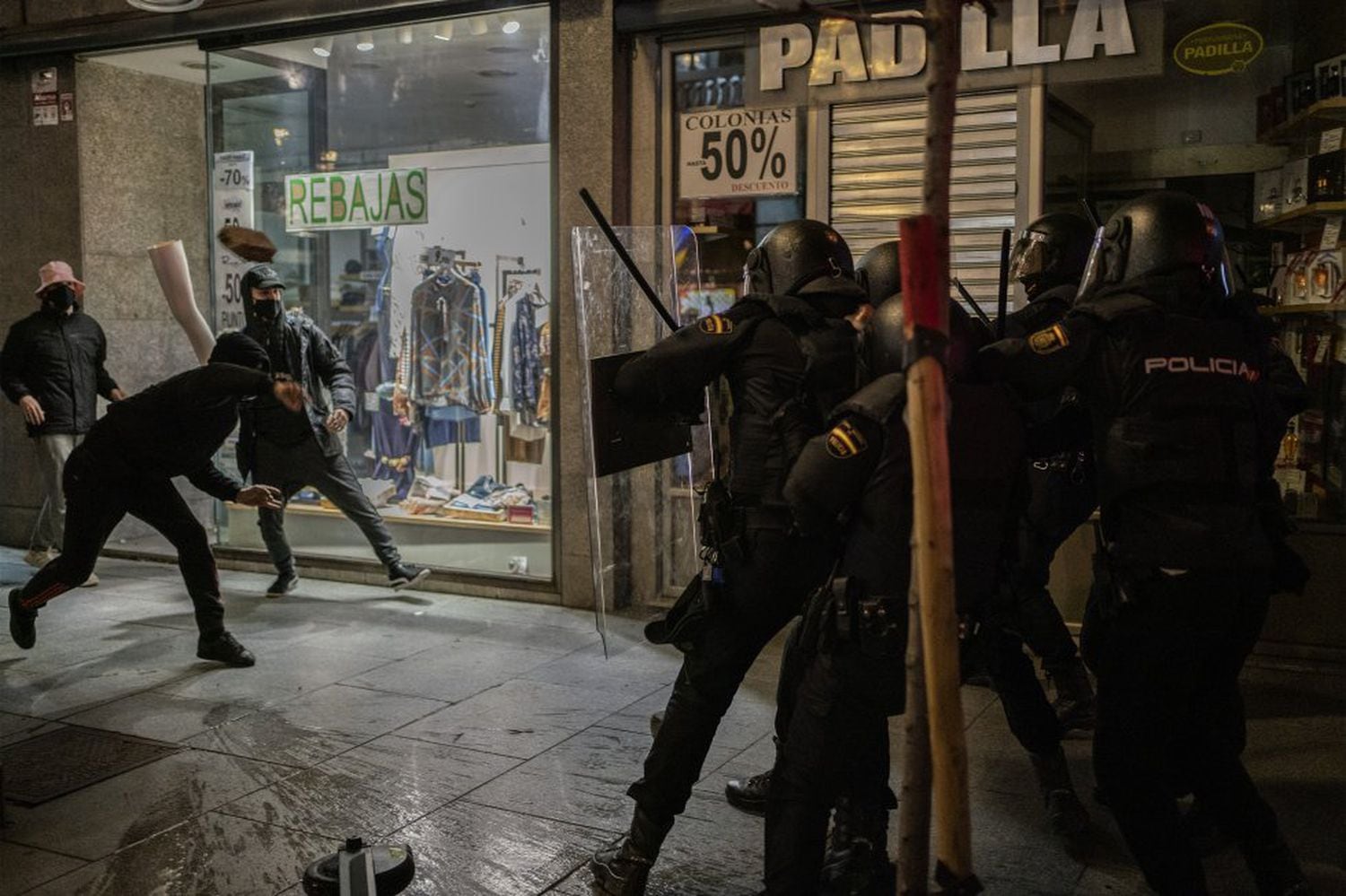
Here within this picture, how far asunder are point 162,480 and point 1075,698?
4552 millimetres

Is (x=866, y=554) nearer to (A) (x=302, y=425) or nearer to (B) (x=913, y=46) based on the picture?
(B) (x=913, y=46)

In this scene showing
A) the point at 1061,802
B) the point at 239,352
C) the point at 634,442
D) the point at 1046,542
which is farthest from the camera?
the point at 239,352

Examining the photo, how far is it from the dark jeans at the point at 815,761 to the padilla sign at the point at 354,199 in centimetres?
639

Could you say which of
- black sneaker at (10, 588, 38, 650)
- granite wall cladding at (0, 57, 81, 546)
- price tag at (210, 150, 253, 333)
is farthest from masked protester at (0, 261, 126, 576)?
black sneaker at (10, 588, 38, 650)

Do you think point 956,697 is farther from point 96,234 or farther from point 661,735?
point 96,234

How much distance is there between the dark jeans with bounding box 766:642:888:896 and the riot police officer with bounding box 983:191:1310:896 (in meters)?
0.72

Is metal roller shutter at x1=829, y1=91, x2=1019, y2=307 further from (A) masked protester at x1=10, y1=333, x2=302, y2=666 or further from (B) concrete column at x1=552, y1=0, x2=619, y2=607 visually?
(A) masked protester at x1=10, y1=333, x2=302, y2=666

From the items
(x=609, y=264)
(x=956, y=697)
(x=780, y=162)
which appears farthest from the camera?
(x=780, y=162)

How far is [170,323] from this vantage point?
10.3 metres

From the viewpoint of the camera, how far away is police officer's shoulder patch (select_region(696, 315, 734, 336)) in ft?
12.7

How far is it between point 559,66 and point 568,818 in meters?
4.87

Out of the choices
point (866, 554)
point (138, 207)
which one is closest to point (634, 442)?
point (866, 554)

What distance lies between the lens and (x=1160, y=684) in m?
3.35

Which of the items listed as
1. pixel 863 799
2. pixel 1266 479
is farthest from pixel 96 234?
pixel 1266 479
